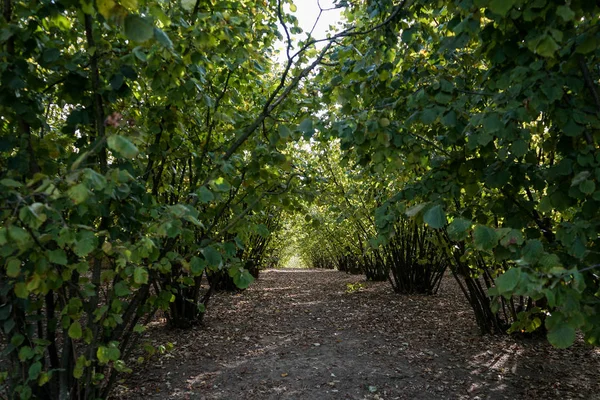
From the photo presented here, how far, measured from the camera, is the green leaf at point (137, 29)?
1.40 m

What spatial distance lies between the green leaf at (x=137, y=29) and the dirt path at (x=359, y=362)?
3467mm

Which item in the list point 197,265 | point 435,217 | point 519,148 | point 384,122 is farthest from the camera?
point 384,122

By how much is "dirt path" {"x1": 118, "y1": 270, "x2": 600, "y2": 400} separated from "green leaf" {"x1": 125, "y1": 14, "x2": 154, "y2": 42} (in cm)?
347

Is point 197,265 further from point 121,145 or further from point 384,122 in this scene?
point 384,122

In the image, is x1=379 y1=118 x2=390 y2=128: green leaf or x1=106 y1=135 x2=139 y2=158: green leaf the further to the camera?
x1=379 y1=118 x2=390 y2=128: green leaf

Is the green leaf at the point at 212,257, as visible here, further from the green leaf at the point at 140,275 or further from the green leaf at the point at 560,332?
the green leaf at the point at 560,332

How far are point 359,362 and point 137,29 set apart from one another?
4.52 meters

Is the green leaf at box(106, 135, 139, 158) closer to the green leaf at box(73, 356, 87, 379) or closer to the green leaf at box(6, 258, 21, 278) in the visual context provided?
the green leaf at box(6, 258, 21, 278)

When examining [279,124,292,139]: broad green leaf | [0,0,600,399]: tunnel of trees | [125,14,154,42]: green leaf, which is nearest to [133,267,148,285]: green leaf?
[0,0,600,399]: tunnel of trees

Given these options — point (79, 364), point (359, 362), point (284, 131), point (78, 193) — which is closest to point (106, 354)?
point (79, 364)

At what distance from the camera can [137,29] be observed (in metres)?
1.41

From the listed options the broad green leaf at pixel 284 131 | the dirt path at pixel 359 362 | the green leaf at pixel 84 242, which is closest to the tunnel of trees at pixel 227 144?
the green leaf at pixel 84 242

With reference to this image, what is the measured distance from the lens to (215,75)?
3596 millimetres

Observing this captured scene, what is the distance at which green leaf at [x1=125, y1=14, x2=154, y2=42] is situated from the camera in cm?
140
